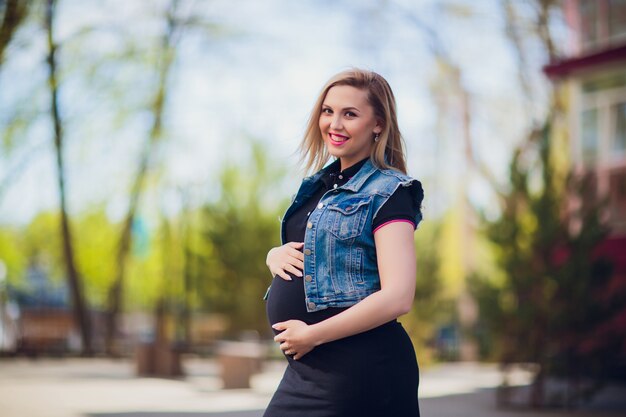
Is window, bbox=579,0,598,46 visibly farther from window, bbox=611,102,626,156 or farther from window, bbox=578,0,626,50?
window, bbox=611,102,626,156

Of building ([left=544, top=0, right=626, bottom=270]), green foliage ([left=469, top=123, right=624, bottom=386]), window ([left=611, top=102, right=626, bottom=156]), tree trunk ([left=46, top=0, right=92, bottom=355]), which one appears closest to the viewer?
green foliage ([left=469, top=123, right=624, bottom=386])

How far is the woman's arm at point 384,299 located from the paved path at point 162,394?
818cm

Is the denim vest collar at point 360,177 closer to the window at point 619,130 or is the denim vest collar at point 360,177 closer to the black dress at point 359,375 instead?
the black dress at point 359,375

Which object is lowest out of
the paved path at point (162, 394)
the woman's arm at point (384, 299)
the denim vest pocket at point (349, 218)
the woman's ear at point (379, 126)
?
the paved path at point (162, 394)

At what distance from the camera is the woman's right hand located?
104 inches

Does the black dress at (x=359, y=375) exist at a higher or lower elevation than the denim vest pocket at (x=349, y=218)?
lower

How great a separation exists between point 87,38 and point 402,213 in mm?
22148

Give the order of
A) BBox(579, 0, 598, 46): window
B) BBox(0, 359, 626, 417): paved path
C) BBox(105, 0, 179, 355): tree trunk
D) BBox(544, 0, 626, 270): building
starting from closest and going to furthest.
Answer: BBox(0, 359, 626, 417): paved path, BBox(544, 0, 626, 270): building, BBox(579, 0, 598, 46): window, BBox(105, 0, 179, 355): tree trunk

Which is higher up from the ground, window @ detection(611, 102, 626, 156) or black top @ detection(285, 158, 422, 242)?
window @ detection(611, 102, 626, 156)

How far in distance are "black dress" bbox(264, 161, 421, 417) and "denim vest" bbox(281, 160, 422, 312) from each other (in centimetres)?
3

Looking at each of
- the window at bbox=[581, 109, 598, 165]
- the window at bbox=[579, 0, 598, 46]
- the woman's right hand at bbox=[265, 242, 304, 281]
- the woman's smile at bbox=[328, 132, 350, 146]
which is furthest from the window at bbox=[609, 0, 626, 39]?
the woman's right hand at bbox=[265, 242, 304, 281]

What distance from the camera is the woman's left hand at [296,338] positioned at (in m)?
2.49

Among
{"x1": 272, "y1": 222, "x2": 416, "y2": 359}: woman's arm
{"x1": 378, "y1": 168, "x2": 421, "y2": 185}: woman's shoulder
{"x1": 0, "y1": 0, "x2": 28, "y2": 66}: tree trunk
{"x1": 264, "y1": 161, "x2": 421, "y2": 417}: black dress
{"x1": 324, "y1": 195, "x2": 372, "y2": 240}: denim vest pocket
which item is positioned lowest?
{"x1": 264, "y1": 161, "x2": 421, "y2": 417}: black dress

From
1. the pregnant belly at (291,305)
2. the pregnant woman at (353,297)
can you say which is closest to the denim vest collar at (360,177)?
the pregnant woman at (353,297)
